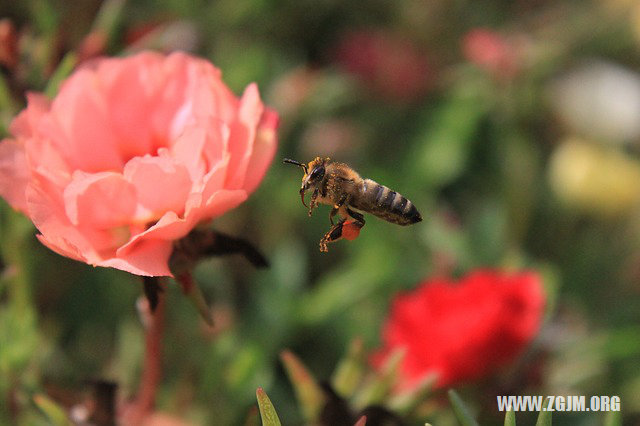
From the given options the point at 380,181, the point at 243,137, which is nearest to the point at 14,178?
the point at 243,137

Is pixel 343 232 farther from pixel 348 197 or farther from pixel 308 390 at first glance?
pixel 308 390

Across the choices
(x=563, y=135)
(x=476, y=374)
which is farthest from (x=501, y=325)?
(x=563, y=135)

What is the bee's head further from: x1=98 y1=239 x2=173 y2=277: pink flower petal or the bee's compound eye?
x1=98 y1=239 x2=173 y2=277: pink flower petal

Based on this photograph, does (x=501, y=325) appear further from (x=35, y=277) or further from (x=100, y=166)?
(x=35, y=277)

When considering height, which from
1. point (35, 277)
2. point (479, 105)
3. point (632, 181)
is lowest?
point (35, 277)

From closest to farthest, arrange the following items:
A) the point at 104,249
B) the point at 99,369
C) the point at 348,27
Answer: the point at 104,249 → the point at 99,369 → the point at 348,27

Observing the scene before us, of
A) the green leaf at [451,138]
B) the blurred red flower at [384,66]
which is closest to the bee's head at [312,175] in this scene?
the green leaf at [451,138]

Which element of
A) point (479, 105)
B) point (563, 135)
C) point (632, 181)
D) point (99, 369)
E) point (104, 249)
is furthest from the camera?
point (563, 135)

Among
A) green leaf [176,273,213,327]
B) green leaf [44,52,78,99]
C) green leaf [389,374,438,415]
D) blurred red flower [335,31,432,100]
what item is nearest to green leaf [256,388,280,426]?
green leaf [176,273,213,327]
